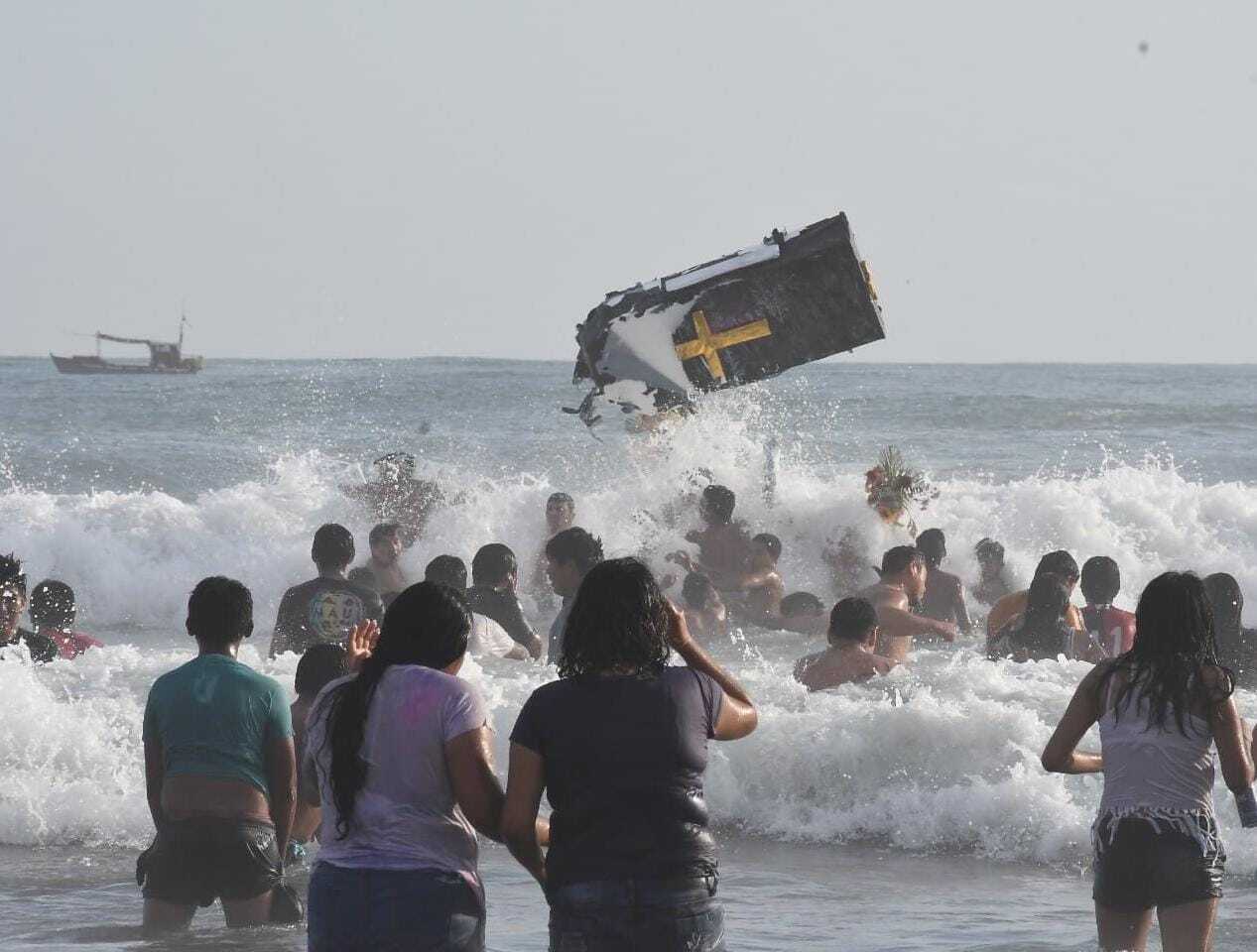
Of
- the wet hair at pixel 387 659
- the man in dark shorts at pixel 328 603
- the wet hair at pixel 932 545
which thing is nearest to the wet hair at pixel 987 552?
the wet hair at pixel 932 545

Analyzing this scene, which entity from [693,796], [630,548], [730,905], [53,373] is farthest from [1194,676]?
[53,373]

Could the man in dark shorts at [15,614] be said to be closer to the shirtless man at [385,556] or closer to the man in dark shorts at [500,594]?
the man in dark shorts at [500,594]

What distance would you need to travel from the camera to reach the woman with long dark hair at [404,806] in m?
4.42

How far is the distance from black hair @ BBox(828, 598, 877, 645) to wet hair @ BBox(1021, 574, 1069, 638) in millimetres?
1370

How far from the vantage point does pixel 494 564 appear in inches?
428

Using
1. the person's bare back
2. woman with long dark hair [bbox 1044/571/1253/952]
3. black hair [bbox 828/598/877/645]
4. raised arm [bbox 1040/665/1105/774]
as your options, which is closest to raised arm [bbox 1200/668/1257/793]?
woman with long dark hair [bbox 1044/571/1253/952]

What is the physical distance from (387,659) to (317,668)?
2.35m

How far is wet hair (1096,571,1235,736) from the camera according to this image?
520 cm

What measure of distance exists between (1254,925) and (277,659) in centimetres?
573

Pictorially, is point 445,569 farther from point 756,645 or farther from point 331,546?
point 756,645

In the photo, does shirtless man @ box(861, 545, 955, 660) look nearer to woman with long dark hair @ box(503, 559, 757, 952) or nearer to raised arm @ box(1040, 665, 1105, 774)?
raised arm @ box(1040, 665, 1105, 774)

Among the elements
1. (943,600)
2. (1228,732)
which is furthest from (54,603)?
(1228,732)

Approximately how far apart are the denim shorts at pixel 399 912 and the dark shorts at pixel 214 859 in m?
1.42

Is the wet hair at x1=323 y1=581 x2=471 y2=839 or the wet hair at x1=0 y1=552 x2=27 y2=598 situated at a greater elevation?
the wet hair at x1=0 y1=552 x2=27 y2=598
